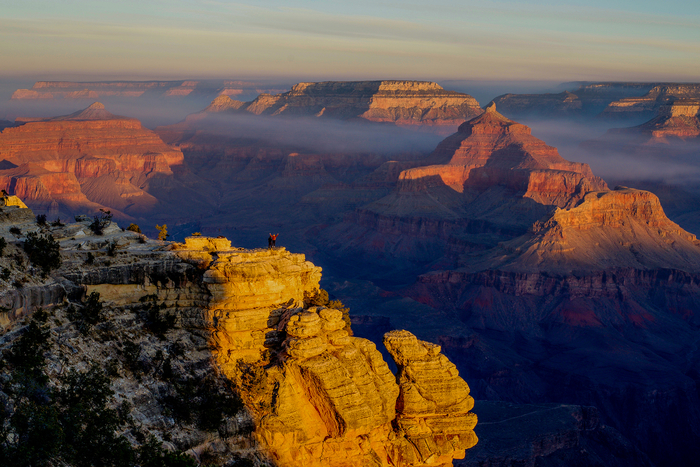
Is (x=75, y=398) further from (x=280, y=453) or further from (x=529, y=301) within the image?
(x=529, y=301)

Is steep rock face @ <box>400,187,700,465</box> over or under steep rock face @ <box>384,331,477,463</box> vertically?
under

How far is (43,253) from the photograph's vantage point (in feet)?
104

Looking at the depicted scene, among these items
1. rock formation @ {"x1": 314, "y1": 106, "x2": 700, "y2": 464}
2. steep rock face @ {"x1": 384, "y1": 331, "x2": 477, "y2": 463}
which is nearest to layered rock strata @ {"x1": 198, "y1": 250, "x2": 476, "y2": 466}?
steep rock face @ {"x1": 384, "y1": 331, "x2": 477, "y2": 463}

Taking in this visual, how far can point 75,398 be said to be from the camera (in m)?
26.9

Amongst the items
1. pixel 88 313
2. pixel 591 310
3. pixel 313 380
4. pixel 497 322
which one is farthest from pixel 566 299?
pixel 88 313

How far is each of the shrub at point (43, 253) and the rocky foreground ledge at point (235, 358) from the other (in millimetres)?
Answer: 298

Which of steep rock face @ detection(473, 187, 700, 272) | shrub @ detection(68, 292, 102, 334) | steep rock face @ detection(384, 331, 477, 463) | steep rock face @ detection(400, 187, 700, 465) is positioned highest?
shrub @ detection(68, 292, 102, 334)

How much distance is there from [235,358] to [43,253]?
9076 mm

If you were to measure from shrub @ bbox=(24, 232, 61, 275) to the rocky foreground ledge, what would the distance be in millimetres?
298

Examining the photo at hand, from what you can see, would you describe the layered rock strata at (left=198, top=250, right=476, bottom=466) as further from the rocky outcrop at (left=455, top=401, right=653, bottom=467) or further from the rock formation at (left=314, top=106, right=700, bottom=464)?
the rock formation at (left=314, top=106, right=700, bottom=464)

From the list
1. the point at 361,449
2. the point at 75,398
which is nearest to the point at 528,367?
the point at 361,449

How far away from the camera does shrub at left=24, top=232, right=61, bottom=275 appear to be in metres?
31.5

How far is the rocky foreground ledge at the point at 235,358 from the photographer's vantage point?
96.8 ft

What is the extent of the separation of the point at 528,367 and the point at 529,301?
92.9 ft
